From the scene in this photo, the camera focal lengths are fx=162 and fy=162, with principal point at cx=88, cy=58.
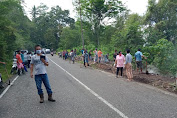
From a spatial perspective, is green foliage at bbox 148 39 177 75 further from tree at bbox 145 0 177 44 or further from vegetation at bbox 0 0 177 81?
tree at bbox 145 0 177 44

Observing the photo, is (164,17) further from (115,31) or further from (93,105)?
(93,105)

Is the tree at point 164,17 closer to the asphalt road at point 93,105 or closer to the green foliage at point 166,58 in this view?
the green foliage at point 166,58

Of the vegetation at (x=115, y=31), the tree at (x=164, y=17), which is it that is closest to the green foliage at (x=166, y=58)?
the vegetation at (x=115, y=31)

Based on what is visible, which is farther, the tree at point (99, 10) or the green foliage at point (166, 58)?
the tree at point (99, 10)

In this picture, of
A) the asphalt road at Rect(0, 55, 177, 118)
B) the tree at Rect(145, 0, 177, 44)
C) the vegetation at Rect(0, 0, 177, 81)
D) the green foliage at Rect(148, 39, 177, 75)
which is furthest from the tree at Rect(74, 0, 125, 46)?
the asphalt road at Rect(0, 55, 177, 118)

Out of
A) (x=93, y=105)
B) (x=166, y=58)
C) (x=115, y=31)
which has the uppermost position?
(x=115, y=31)

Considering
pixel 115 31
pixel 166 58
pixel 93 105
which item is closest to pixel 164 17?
pixel 115 31

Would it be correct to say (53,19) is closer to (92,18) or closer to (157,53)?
(92,18)

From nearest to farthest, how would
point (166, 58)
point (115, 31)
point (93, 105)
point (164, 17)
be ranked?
point (93, 105) → point (166, 58) → point (164, 17) → point (115, 31)

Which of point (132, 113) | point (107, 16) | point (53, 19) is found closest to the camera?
point (132, 113)

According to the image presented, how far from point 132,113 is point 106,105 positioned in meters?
0.94

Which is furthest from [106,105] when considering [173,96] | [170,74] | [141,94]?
[170,74]

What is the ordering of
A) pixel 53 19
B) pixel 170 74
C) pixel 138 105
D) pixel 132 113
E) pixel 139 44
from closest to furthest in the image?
pixel 132 113 → pixel 138 105 → pixel 170 74 → pixel 139 44 → pixel 53 19

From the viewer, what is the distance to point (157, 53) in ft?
43.4
